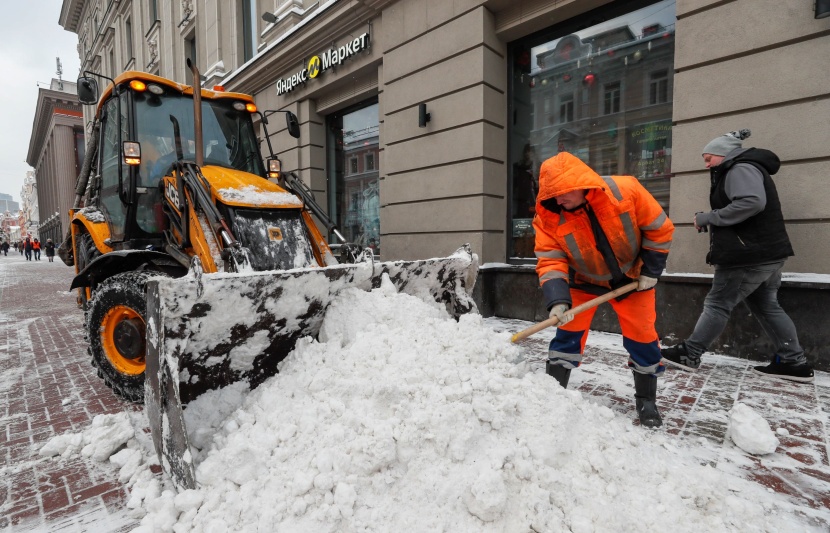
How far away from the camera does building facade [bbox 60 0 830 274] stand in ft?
13.8

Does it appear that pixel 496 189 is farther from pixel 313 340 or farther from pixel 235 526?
pixel 235 526

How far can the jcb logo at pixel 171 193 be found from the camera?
12.4ft

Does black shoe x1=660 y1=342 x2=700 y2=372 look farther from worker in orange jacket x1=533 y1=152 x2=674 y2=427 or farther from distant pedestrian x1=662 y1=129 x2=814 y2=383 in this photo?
worker in orange jacket x1=533 y1=152 x2=674 y2=427

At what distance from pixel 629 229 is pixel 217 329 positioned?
256 cm

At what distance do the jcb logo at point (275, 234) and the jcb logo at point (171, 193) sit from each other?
84cm

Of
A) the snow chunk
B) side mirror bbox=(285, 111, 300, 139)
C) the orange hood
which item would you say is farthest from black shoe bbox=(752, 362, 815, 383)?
side mirror bbox=(285, 111, 300, 139)

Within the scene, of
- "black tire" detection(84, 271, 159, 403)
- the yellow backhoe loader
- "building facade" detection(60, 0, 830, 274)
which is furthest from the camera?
"building facade" detection(60, 0, 830, 274)

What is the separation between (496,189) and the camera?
6684 millimetres

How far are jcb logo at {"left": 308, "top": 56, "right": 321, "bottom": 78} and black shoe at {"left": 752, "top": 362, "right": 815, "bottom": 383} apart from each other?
8.81 meters

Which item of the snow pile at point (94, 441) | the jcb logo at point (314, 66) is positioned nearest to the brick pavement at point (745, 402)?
the snow pile at point (94, 441)

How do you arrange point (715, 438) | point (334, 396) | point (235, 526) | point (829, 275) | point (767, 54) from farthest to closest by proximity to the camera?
1. point (767, 54)
2. point (829, 275)
3. point (715, 438)
4. point (334, 396)
5. point (235, 526)

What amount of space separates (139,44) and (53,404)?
2114 cm

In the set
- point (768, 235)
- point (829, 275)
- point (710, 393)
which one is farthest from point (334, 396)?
point (829, 275)

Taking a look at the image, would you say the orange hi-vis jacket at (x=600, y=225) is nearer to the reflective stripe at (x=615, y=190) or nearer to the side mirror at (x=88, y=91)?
the reflective stripe at (x=615, y=190)
